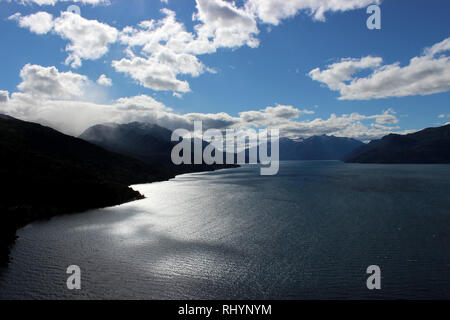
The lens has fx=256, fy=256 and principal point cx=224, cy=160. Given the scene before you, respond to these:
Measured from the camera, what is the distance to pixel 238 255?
161 ft

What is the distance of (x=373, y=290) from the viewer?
3494cm

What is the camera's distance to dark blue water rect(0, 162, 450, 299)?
3584 centimetres

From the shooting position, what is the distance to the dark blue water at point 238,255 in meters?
35.8

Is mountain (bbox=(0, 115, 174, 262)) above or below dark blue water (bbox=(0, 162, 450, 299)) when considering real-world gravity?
above
